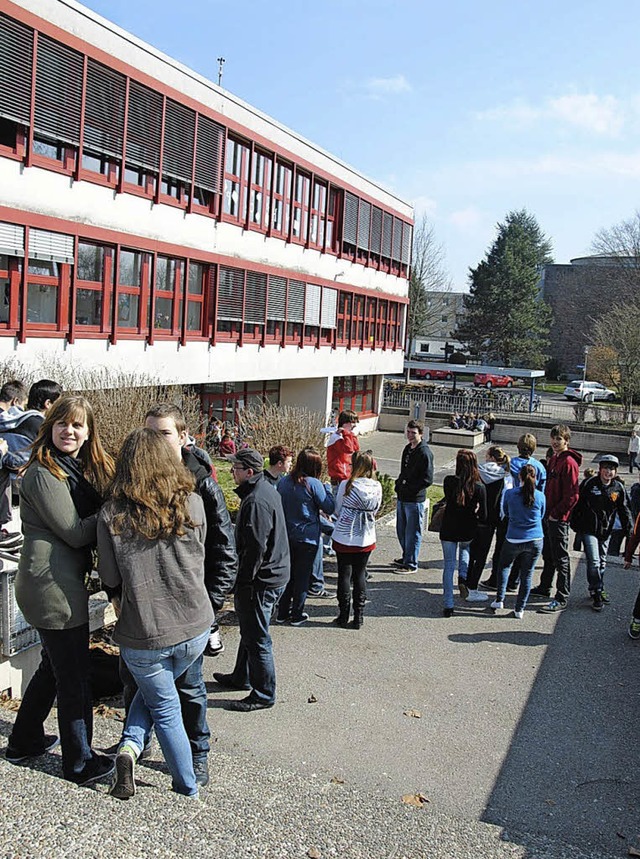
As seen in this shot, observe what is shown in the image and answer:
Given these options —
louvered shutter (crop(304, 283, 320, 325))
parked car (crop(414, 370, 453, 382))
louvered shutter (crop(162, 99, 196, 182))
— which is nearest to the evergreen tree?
parked car (crop(414, 370, 453, 382))

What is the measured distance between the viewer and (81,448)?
14.2 feet

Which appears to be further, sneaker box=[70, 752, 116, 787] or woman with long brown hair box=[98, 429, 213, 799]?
sneaker box=[70, 752, 116, 787]

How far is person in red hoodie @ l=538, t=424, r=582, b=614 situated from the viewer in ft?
29.5

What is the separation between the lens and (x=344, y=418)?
10.5 m

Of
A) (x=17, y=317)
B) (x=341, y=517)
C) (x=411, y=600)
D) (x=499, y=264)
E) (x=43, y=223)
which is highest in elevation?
(x=499, y=264)

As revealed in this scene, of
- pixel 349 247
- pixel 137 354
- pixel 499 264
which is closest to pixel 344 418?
pixel 137 354

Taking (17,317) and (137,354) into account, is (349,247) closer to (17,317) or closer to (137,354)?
(137,354)

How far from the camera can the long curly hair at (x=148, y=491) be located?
3.84 meters

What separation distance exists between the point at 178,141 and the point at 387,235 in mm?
18027

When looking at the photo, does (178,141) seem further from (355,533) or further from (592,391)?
(592,391)

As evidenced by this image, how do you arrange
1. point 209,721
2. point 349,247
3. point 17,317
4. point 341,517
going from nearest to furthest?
1. point 209,721
2. point 341,517
3. point 17,317
4. point 349,247

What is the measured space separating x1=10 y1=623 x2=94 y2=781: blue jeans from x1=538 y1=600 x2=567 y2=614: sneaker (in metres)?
5.64

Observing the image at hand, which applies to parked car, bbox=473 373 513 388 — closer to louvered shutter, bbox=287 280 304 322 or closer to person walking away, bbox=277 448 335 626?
louvered shutter, bbox=287 280 304 322

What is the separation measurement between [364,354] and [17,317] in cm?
2235
